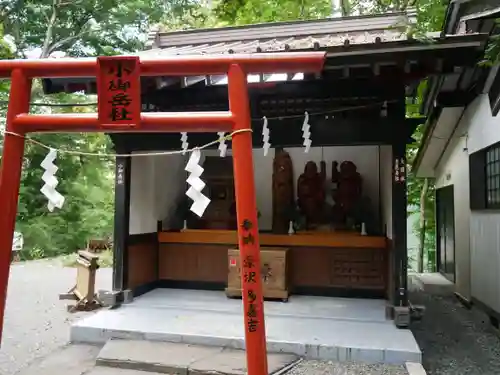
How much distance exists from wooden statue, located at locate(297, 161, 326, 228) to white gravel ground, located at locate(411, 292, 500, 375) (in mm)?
2456

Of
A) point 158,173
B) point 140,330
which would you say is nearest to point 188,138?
point 158,173

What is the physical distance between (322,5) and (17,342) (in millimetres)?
13492

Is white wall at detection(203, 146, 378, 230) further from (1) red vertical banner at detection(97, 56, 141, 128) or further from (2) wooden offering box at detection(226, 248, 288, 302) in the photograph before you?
(1) red vertical banner at detection(97, 56, 141, 128)

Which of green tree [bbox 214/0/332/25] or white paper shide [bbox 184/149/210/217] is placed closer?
white paper shide [bbox 184/149/210/217]

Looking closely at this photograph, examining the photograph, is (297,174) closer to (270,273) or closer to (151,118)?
(270,273)

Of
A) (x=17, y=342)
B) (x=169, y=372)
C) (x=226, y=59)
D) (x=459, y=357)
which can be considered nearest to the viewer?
(x=226, y=59)

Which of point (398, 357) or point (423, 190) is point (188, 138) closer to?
point (398, 357)

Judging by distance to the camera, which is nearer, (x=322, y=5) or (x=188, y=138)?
(x=188, y=138)

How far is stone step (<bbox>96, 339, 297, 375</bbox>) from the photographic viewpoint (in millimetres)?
4664

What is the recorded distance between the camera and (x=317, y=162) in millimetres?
8703

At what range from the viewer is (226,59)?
3.53 m

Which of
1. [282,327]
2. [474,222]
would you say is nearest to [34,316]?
[282,327]

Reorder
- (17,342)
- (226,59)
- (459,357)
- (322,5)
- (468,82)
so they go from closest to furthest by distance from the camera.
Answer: (226,59) → (459,357) → (17,342) → (468,82) → (322,5)

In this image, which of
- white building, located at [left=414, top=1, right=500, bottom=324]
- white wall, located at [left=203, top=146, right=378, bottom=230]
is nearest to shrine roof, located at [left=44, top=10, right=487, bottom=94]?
white building, located at [left=414, top=1, right=500, bottom=324]
